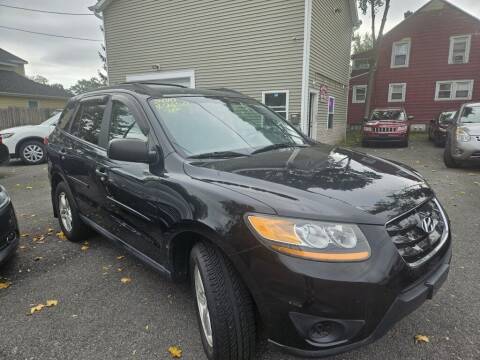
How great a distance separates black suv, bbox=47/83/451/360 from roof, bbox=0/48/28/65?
97.4 feet

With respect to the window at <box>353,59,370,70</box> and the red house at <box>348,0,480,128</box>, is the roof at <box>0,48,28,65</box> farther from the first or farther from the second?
the red house at <box>348,0,480,128</box>

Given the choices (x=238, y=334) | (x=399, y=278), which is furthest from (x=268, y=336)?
(x=399, y=278)

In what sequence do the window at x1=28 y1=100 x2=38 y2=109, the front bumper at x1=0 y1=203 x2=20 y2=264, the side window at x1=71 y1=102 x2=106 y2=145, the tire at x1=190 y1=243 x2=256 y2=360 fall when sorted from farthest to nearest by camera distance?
the window at x1=28 y1=100 x2=38 y2=109 < the side window at x1=71 y1=102 x2=106 y2=145 < the front bumper at x1=0 y1=203 x2=20 y2=264 < the tire at x1=190 y1=243 x2=256 y2=360

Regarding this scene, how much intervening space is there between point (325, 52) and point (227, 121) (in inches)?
410

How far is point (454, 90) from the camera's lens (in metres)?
19.8

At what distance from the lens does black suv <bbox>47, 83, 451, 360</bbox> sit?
5.08ft

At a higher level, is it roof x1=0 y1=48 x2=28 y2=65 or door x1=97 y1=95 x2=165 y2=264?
roof x1=0 y1=48 x2=28 y2=65

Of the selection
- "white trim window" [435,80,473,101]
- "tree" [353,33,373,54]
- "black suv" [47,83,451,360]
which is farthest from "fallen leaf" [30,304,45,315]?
"tree" [353,33,373,54]

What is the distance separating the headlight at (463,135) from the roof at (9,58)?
98.3 feet

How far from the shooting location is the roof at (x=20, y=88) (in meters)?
22.4

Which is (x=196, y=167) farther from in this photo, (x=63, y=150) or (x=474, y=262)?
(x=474, y=262)

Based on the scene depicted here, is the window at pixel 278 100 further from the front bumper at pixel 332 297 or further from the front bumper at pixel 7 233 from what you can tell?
the front bumper at pixel 332 297

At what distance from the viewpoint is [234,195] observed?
181 cm

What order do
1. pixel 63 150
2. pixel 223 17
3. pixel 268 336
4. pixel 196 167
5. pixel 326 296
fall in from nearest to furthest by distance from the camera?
pixel 326 296 → pixel 268 336 → pixel 196 167 → pixel 63 150 → pixel 223 17
